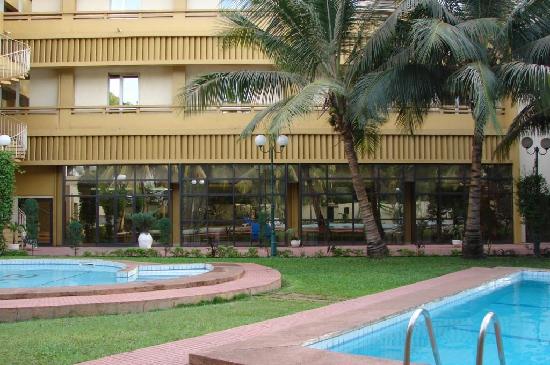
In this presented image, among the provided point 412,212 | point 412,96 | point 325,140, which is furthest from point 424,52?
point 412,212

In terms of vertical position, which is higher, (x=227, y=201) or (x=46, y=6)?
(x=46, y=6)

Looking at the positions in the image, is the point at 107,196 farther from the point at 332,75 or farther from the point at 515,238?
the point at 515,238

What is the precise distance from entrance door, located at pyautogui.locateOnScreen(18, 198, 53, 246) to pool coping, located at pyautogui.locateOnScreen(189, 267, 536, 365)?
774 inches

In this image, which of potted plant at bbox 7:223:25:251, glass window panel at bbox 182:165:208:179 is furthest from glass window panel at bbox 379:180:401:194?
potted plant at bbox 7:223:25:251

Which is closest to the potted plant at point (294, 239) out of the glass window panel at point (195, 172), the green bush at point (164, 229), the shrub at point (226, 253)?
the glass window panel at point (195, 172)

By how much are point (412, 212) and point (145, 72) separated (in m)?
13.8

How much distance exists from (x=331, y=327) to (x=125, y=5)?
24111mm

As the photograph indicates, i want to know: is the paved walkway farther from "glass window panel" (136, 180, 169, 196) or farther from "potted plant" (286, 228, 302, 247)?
"glass window panel" (136, 180, 169, 196)

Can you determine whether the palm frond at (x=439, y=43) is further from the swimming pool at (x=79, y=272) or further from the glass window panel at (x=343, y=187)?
the glass window panel at (x=343, y=187)

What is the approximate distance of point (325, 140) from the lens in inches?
1054

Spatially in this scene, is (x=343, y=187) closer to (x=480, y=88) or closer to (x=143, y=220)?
(x=143, y=220)

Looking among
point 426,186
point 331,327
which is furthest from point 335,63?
point 426,186

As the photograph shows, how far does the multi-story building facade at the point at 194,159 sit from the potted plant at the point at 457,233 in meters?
0.22

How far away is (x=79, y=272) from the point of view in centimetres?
1789
